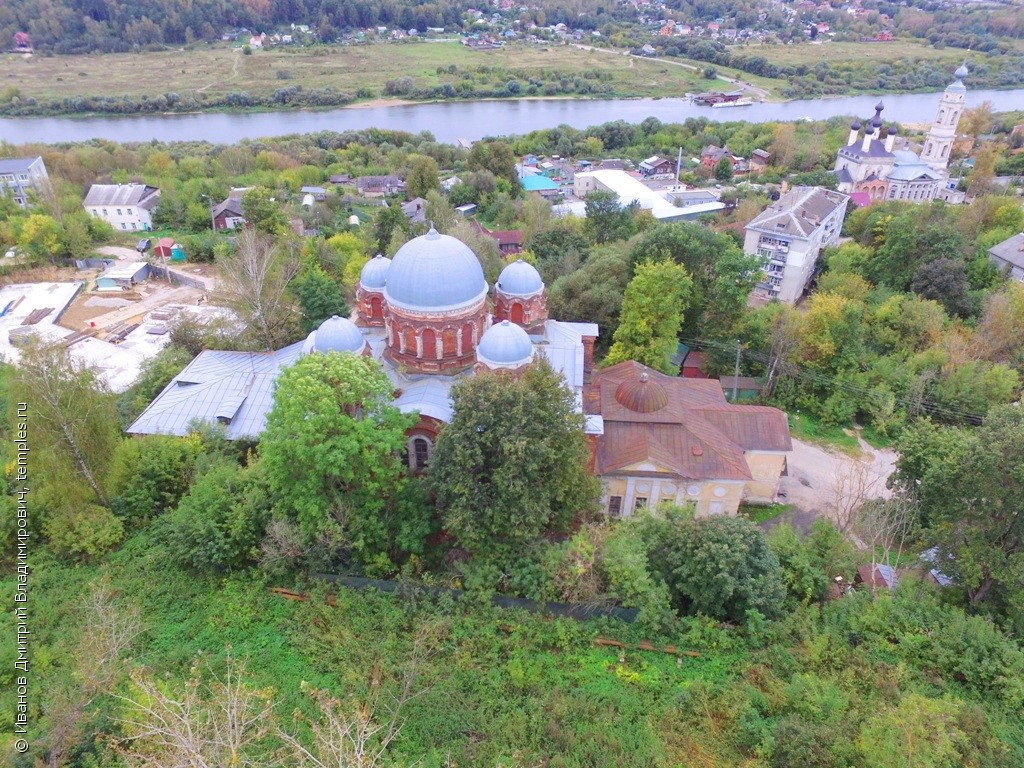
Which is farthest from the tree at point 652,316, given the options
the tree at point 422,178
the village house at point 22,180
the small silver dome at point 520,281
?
the village house at point 22,180

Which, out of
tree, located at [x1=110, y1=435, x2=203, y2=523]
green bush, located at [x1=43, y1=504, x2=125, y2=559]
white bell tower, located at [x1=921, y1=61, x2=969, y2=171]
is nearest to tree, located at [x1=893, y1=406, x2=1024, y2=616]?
tree, located at [x1=110, y1=435, x2=203, y2=523]

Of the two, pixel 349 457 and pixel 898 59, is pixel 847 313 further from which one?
pixel 898 59

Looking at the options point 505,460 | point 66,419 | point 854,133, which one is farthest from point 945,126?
point 66,419

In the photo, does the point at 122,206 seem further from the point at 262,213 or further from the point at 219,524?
the point at 219,524

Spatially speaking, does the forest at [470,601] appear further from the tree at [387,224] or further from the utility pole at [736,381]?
the tree at [387,224]

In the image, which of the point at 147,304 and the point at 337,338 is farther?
the point at 147,304

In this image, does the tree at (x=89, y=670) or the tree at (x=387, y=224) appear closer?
the tree at (x=89, y=670)
